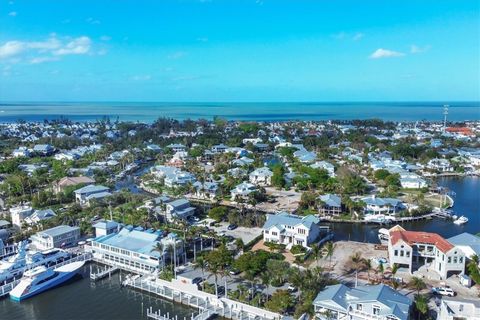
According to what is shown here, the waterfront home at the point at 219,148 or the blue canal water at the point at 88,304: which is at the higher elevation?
A: the waterfront home at the point at 219,148

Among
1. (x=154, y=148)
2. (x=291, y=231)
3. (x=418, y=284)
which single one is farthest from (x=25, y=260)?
(x=154, y=148)

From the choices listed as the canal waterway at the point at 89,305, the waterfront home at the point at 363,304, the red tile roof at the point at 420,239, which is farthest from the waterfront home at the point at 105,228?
the red tile roof at the point at 420,239

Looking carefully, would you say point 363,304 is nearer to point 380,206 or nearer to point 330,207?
point 330,207

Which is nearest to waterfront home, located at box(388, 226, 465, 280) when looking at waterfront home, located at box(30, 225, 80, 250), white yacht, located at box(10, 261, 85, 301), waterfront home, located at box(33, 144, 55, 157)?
white yacht, located at box(10, 261, 85, 301)

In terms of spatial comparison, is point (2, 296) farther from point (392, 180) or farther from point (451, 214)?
point (392, 180)

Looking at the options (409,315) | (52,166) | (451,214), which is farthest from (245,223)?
(52,166)

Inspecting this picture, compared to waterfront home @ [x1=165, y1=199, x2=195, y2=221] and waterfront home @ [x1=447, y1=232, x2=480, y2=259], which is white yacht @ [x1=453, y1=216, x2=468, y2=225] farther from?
waterfront home @ [x1=165, y1=199, x2=195, y2=221]

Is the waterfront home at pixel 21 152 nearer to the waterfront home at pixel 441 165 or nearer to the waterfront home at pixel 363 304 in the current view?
the waterfront home at pixel 363 304
